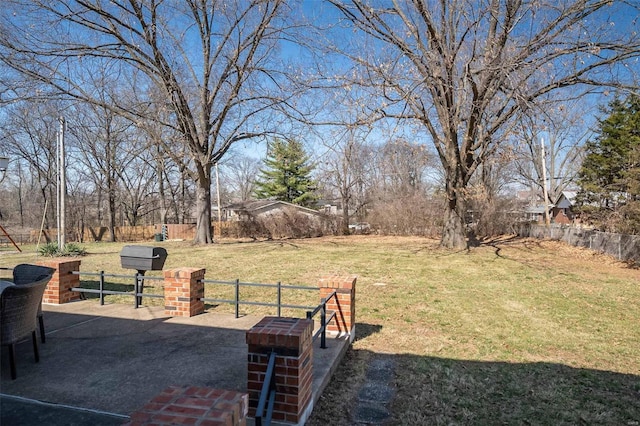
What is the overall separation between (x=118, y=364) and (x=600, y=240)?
18.2m

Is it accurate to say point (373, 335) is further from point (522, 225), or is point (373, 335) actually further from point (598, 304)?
point (522, 225)

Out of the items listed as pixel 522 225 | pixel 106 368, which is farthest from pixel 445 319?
pixel 522 225

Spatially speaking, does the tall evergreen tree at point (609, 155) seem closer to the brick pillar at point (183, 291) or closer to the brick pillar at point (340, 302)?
the brick pillar at point (340, 302)

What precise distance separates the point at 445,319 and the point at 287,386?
454 cm

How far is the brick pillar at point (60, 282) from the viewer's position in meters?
6.03

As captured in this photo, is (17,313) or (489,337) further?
(489,337)

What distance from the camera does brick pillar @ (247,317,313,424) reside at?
2.80m

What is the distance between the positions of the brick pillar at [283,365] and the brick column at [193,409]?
3.00ft

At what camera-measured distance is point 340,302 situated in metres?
4.97

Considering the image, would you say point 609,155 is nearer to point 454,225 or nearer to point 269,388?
point 454,225

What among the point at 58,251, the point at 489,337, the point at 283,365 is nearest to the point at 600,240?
the point at 489,337

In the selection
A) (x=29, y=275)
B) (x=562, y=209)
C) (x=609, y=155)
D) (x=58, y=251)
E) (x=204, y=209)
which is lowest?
(x=58, y=251)

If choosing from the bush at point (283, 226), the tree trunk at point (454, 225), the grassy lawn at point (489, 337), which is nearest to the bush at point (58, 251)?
the grassy lawn at point (489, 337)

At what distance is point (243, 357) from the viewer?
13.0 ft
